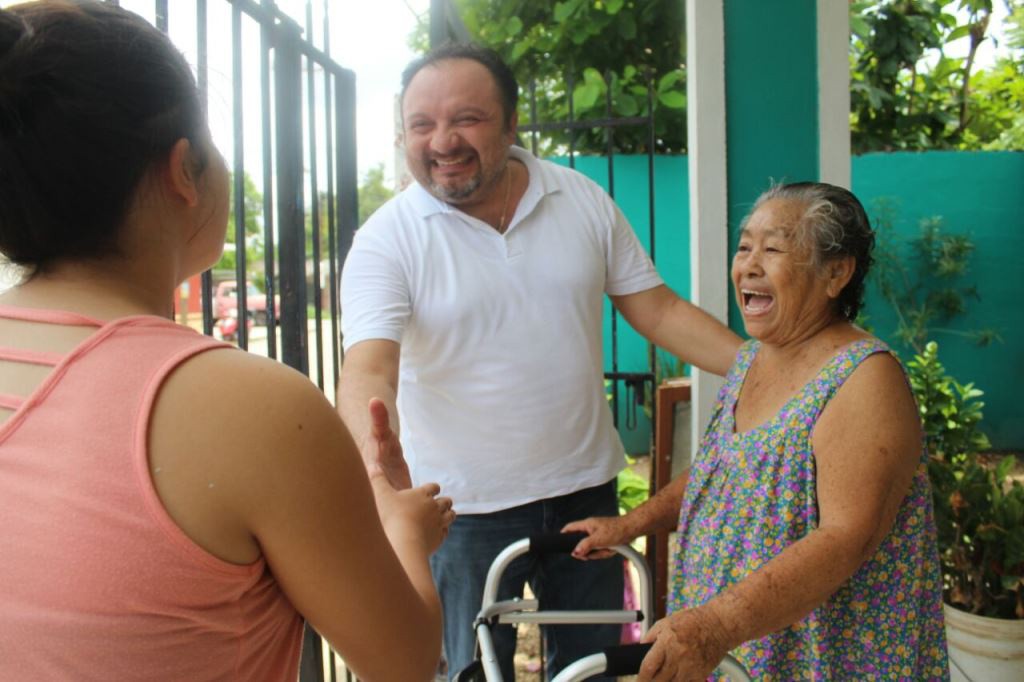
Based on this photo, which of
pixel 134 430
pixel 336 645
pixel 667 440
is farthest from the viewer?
pixel 667 440

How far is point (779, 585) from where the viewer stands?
4.37ft

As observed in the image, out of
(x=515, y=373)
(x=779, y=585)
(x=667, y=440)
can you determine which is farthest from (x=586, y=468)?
(x=667, y=440)

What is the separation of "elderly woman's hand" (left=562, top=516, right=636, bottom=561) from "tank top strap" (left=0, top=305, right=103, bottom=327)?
1.29m

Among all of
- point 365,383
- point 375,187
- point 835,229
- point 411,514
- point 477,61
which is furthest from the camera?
point 375,187

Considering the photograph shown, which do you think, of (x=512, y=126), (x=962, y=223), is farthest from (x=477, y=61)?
(x=962, y=223)

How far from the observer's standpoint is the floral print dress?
145 centimetres

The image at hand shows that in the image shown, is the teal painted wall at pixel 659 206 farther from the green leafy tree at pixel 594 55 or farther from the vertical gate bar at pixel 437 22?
the vertical gate bar at pixel 437 22

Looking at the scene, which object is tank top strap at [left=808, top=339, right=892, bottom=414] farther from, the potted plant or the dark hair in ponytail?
the potted plant

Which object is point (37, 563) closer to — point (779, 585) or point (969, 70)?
point (779, 585)

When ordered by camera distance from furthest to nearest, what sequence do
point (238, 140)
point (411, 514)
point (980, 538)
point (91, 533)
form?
point (980, 538) → point (238, 140) → point (411, 514) → point (91, 533)

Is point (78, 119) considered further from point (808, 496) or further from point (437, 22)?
point (437, 22)

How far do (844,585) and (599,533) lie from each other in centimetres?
54

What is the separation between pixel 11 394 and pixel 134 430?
5.0 inches

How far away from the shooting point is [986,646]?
2.79 meters
